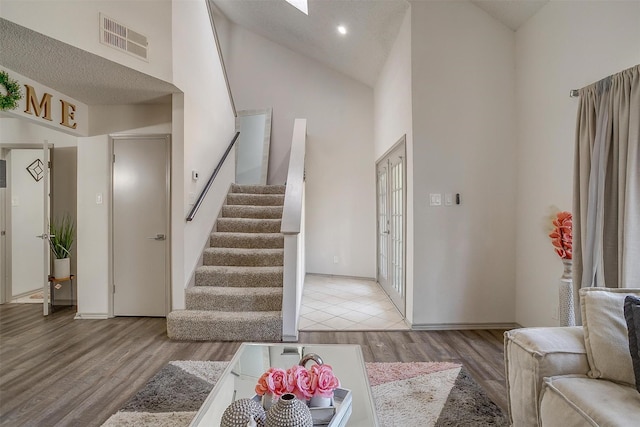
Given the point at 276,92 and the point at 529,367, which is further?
the point at 276,92

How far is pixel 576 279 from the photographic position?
7.64 feet

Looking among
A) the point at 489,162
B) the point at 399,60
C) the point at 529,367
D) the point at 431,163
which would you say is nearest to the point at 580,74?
the point at 489,162

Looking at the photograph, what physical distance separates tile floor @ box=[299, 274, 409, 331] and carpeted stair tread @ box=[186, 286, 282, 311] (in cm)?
43

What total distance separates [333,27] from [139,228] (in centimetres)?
366

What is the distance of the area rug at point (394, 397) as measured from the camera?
1879 millimetres

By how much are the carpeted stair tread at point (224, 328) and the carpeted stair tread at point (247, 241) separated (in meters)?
1.13

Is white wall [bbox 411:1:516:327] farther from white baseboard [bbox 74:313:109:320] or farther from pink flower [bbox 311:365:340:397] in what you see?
white baseboard [bbox 74:313:109:320]

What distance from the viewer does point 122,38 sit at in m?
2.80

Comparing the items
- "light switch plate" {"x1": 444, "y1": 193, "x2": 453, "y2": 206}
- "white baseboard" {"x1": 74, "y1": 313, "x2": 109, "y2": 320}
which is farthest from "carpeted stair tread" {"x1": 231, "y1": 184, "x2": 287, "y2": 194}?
"light switch plate" {"x1": 444, "y1": 193, "x2": 453, "y2": 206}

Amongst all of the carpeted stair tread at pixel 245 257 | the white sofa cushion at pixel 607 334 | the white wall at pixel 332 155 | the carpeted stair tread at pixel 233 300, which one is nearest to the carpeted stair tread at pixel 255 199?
the white wall at pixel 332 155

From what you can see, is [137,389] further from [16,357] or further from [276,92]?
[276,92]

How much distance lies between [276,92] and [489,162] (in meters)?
4.18

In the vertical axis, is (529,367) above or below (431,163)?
below

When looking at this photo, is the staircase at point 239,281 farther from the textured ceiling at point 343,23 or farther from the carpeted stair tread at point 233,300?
the textured ceiling at point 343,23
